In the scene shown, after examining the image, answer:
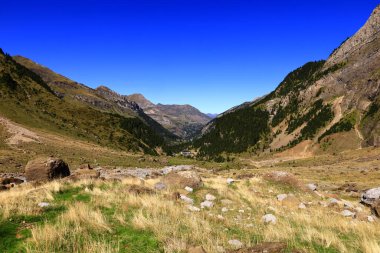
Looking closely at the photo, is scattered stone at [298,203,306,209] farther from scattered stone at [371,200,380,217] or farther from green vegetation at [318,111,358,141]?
green vegetation at [318,111,358,141]

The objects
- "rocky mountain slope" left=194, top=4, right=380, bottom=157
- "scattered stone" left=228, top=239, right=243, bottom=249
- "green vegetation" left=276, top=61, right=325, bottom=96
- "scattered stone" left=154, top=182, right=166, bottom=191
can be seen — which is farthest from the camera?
"green vegetation" left=276, top=61, right=325, bottom=96

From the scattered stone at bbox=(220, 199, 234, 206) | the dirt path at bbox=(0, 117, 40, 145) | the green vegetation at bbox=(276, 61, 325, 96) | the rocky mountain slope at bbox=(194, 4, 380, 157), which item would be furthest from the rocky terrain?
the green vegetation at bbox=(276, 61, 325, 96)

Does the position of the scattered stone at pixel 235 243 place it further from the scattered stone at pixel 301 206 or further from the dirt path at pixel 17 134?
the dirt path at pixel 17 134

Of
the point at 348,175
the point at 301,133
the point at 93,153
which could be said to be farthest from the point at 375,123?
the point at 93,153

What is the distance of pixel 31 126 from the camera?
230 ft

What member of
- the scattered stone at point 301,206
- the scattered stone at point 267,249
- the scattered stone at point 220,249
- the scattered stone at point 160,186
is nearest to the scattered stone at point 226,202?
the scattered stone at point 301,206

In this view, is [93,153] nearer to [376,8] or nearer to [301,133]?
[301,133]

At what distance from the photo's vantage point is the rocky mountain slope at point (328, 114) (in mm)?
89125

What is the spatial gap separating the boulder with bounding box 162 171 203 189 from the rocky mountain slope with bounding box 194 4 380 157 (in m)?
68.4

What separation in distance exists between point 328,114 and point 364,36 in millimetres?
42536

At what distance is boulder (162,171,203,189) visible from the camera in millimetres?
21614

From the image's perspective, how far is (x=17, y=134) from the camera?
60250mm

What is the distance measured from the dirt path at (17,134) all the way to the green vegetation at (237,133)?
88.6 meters

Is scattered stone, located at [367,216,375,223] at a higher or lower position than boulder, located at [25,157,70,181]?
lower
